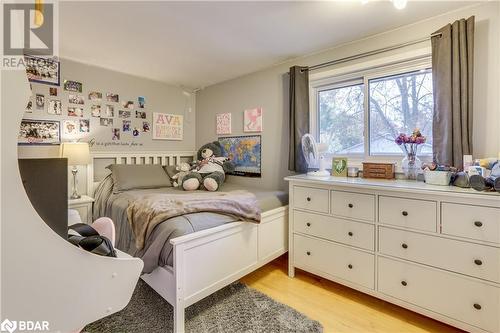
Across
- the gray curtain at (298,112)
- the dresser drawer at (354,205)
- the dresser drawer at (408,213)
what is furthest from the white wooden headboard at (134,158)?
the dresser drawer at (408,213)

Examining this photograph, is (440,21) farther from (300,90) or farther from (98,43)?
(98,43)

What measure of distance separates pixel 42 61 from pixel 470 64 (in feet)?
12.8

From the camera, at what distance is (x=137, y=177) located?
277 centimetres

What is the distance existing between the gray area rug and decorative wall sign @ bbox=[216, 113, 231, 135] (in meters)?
2.20

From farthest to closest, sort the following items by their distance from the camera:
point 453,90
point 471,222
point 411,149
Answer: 1. point 411,149
2. point 453,90
3. point 471,222

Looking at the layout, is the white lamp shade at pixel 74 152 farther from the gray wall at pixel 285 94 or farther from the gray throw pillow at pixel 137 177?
the gray wall at pixel 285 94

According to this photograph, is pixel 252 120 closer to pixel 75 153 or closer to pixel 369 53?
pixel 369 53

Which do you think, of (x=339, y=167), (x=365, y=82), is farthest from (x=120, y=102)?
(x=365, y=82)

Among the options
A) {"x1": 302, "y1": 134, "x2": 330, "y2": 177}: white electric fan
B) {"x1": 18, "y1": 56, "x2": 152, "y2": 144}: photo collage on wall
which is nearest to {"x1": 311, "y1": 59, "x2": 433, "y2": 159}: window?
{"x1": 302, "y1": 134, "x2": 330, "y2": 177}: white electric fan

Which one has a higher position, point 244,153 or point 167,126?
point 167,126

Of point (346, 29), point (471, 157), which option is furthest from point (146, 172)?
point (471, 157)

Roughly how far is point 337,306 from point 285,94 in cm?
217

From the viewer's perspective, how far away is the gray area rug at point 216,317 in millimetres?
1568

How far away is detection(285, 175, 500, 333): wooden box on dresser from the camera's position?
1.39m
